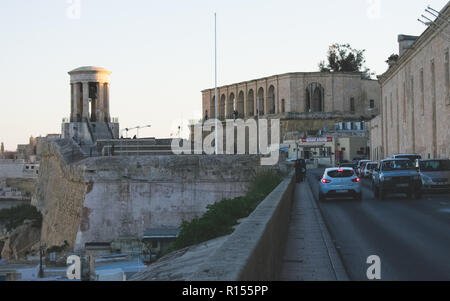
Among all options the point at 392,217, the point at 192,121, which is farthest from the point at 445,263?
the point at 192,121

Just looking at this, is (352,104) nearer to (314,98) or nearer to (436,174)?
(314,98)

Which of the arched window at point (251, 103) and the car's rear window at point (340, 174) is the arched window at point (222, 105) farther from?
the car's rear window at point (340, 174)

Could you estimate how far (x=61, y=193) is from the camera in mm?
48531

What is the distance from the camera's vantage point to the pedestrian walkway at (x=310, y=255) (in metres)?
9.94

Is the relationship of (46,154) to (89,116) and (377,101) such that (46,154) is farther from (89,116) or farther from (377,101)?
(377,101)

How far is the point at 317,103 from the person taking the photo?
106812 millimetres

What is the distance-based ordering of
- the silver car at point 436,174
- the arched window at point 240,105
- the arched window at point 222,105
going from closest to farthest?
the silver car at point 436,174, the arched window at point 240,105, the arched window at point 222,105

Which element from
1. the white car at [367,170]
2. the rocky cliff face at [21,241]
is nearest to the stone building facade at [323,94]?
the white car at [367,170]

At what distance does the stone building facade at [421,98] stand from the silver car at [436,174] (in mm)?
10311

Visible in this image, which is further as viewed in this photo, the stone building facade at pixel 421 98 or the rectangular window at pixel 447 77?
the stone building facade at pixel 421 98

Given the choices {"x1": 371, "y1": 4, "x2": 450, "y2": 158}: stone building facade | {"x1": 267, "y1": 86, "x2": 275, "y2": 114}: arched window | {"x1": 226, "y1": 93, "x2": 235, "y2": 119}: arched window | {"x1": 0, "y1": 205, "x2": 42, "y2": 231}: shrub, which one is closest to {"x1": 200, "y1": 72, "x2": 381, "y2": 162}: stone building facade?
{"x1": 267, "y1": 86, "x2": 275, "y2": 114}: arched window

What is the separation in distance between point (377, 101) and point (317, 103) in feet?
30.9

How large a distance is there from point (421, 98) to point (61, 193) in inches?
1066

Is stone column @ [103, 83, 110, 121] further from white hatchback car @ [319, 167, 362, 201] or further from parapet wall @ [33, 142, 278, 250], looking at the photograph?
white hatchback car @ [319, 167, 362, 201]
